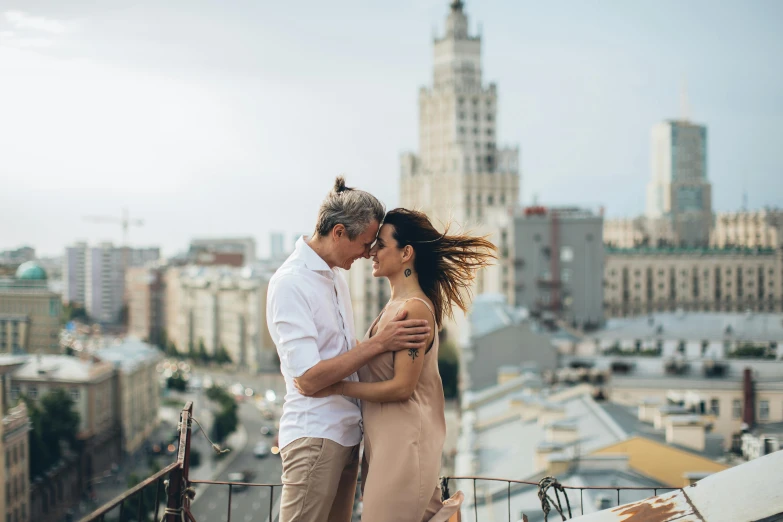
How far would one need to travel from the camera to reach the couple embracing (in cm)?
470

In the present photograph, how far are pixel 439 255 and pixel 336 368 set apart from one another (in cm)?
94

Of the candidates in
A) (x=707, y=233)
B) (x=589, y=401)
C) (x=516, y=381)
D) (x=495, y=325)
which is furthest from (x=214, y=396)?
(x=707, y=233)

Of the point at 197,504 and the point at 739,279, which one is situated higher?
the point at 739,279

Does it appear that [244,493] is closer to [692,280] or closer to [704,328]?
[704,328]

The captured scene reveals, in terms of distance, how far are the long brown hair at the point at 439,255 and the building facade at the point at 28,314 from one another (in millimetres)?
51558

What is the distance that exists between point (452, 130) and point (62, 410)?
197 ft

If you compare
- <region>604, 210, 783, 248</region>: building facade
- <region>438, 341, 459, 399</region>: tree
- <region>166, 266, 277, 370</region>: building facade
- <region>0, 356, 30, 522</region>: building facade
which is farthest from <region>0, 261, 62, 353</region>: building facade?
<region>604, 210, 783, 248</region>: building facade

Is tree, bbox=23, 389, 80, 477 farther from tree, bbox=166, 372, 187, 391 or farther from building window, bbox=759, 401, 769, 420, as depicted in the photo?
building window, bbox=759, 401, 769, 420

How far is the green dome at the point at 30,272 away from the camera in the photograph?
57.8m

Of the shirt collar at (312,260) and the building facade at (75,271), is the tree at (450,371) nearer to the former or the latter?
the shirt collar at (312,260)

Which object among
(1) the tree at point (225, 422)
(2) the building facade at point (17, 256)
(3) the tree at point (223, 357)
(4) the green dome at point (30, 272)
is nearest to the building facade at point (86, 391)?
(1) the tree at point (225, 422)

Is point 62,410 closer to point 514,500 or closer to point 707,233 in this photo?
point 514,500

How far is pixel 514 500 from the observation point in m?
15.2

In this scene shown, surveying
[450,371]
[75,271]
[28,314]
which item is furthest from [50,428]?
[75,271]
